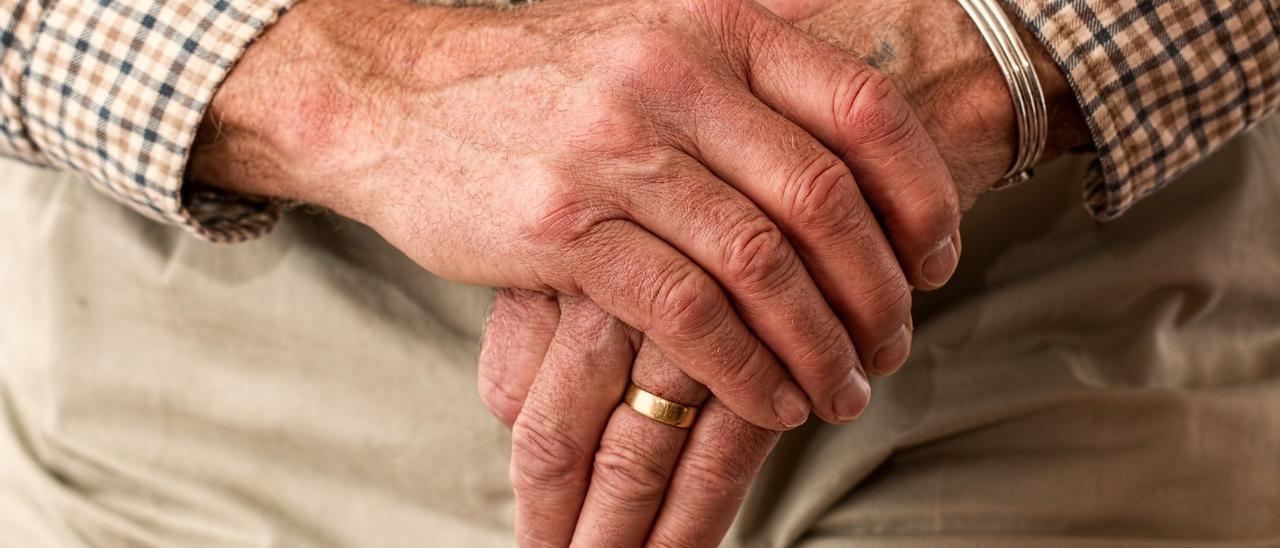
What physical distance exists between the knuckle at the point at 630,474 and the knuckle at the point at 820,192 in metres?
0.21

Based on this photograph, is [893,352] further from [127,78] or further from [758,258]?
[127,78]

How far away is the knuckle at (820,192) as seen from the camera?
75 cm

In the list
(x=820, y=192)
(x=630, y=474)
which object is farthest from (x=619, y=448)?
(x=820, y=192)

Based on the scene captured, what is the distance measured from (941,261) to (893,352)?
0.08 meters

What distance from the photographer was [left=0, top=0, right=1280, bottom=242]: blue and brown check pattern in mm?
834

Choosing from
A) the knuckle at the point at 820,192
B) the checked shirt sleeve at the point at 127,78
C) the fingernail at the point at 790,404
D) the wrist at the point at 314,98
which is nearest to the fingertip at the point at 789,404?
the fingernail at the point at 790,404

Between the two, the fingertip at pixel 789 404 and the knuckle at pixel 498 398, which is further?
the knuckle at pixel 498 398

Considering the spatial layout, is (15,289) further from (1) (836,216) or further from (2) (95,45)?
(1) (836,216)

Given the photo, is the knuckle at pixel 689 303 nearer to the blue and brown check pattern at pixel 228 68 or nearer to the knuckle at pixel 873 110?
the knuckle at pixel 873 110

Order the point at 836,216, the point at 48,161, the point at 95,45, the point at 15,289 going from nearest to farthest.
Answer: the point at 836,216, the point at 95,45, the point at 48,161, the point at 15,289

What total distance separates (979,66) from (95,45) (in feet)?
2.26

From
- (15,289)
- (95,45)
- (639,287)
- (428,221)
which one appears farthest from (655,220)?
(15,289)

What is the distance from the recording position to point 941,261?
82cm

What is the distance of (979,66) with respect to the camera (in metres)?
0.84
